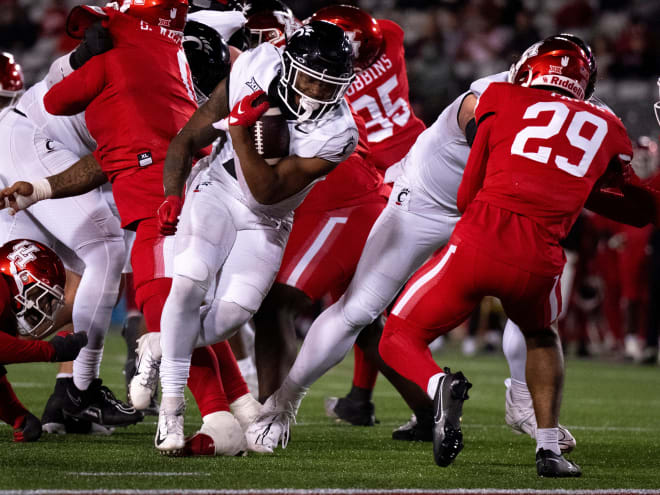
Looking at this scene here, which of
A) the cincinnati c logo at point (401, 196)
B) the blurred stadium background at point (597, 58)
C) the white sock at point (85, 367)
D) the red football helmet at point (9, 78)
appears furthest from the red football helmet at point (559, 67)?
the blurred stadium background at point (597, 58)

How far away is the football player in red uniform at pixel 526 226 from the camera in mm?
3846

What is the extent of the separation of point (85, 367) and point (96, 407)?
203 mm

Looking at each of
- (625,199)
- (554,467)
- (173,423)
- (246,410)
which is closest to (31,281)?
(173,423)

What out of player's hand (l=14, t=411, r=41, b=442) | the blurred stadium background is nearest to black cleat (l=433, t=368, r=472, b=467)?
player's hand (l=14, t=411, r=41, b=442)

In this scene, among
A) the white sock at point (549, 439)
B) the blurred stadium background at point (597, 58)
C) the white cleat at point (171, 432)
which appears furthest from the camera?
the blurred stadium background at point (597, 58)

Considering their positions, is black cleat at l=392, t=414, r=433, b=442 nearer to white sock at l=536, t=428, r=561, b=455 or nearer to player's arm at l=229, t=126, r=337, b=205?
white sock at l=536, t=428, r=561, b=455

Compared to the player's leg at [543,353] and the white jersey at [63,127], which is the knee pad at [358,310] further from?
the white jersey at [63,127]

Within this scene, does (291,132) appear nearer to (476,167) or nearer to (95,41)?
(476,167)

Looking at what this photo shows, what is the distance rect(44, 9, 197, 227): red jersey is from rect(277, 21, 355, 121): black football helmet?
761 millimetres

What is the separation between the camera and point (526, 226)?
386 cm

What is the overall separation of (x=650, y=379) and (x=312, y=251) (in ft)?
19.1

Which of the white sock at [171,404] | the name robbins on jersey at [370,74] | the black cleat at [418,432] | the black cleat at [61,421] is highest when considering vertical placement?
the name robbins on jersey at [370,74]

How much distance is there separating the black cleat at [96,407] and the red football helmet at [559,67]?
244 centimetres

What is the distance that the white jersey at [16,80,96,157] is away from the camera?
5566mm
